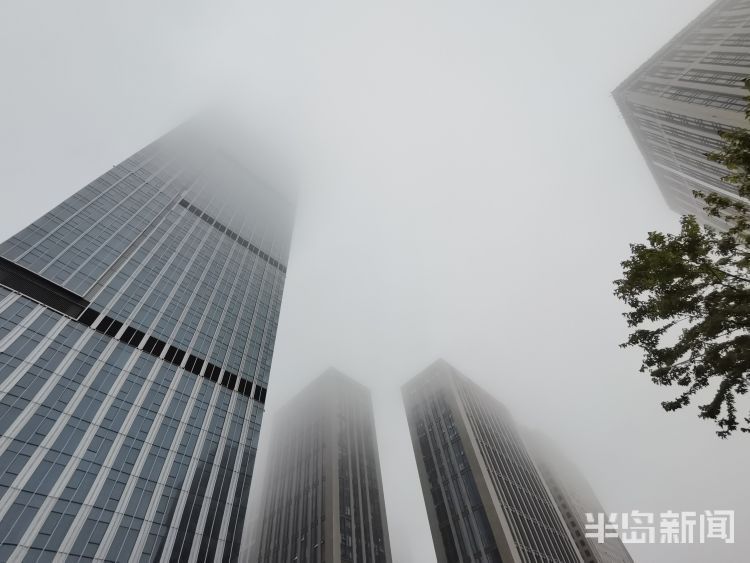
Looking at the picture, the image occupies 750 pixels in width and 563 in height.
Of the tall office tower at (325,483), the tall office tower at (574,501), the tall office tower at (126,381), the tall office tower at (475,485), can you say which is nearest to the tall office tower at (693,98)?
the tall office tower at (475,485)

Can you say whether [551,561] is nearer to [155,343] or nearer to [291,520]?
[291,520]

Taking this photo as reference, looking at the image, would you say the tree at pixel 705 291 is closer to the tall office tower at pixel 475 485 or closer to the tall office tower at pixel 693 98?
the tall office tower at pixel 693 98

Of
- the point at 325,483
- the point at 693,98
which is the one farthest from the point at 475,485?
the point at 693,98

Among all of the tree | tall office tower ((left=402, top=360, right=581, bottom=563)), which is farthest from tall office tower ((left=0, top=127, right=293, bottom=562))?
the tree

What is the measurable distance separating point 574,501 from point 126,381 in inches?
6176

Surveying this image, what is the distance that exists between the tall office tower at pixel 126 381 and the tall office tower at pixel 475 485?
39.3m

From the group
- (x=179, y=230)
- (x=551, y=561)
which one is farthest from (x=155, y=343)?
(x=551, y=561)

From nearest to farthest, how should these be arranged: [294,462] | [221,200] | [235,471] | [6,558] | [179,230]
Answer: [6,558]
[235,471]
[179,230]
[294,462]
[221,200]

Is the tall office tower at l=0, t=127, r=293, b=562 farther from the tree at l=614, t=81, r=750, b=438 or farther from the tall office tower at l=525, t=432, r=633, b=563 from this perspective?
the tall office tower at l=525, t=432, r=633, b=563

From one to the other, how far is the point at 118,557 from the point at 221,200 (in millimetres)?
96931

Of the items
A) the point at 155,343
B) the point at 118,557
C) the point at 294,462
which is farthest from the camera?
the point at 294,462

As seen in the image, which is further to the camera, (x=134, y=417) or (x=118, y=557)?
(x=134, y=417)

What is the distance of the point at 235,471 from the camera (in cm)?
5856

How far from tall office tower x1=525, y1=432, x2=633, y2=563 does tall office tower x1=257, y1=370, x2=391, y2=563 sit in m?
59.9
